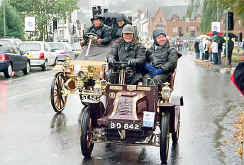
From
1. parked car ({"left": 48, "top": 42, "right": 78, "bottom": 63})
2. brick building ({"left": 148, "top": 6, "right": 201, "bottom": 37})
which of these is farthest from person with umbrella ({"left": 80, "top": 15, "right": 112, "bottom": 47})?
brick building ({"left": 148, "top": 6, "right": 201, "bottom": 37})

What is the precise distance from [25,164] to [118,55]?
285 cm

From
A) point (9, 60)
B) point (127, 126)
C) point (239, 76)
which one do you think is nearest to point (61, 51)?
point (9, 60)

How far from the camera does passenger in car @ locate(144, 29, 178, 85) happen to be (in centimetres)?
927

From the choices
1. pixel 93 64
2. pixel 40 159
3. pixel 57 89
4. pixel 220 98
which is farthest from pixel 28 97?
pixel 40 159

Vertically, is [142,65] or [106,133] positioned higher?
[142,65]

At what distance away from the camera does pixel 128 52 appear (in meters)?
9.53

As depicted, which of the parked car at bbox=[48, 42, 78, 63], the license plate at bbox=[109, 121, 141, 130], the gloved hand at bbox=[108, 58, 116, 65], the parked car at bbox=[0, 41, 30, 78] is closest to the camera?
the license plate at bbox=[109, 121, 141, 130]

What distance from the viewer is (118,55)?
966 cm

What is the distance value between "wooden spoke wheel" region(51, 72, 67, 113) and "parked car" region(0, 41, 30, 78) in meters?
11.6

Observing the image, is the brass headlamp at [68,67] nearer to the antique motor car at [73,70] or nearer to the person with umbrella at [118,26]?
the antique motor car at [73,70]

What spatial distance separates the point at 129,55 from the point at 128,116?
1825 mm

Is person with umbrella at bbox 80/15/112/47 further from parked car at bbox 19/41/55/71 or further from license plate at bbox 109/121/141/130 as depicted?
parked car at bbox 19/41/55/71

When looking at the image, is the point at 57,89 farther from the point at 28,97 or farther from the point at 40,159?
the point at 40,159

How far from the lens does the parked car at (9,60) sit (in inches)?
950
